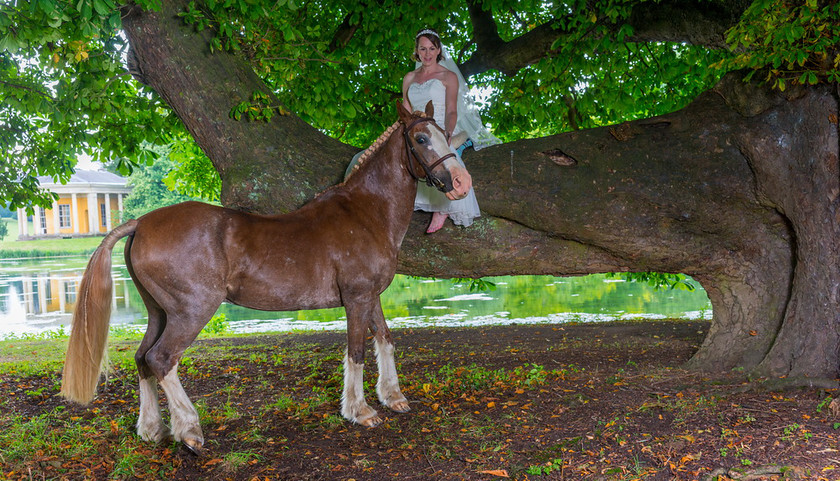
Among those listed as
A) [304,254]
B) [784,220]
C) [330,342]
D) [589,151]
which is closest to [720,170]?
[784,220]

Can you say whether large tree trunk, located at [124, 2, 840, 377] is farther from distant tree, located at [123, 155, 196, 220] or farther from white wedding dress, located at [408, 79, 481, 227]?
distant tree, located at [123, 155, 196, 220]

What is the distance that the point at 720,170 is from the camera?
595 cm

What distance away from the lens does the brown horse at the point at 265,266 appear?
4316 millimetres

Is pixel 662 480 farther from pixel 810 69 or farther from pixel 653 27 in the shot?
pixel 653 27

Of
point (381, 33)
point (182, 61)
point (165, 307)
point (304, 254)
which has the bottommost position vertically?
point (165, 307)

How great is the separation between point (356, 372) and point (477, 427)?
3.56 feet

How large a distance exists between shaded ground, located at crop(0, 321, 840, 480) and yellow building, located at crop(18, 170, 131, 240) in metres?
45.7

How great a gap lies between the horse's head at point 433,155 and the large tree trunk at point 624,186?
4.24 feet

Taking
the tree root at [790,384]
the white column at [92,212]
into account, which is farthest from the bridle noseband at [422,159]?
the white column at [92,212]

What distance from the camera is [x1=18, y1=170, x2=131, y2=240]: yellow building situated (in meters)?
47.3

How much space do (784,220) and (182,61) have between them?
618 centimetres

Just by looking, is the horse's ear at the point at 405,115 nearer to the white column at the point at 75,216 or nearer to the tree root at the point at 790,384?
the tree root at the point at 790,384

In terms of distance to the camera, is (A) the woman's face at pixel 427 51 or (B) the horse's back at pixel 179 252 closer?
(B) the horse's back at pixel 179 252

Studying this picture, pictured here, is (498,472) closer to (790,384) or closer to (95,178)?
(790,384)
